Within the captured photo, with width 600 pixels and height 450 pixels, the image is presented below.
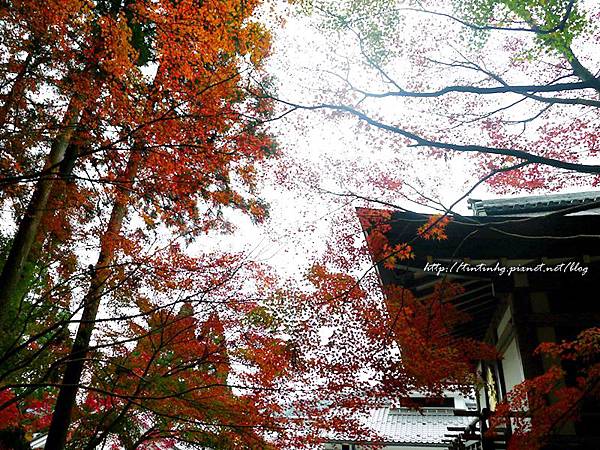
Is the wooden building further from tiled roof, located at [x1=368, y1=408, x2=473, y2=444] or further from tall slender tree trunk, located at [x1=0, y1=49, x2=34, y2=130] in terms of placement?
tiled roof, located at [x1=368, y1=408, x2=473, y2=444]

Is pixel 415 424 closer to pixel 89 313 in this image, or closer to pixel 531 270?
pixel 531 270

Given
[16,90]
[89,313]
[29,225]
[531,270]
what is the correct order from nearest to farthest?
[531,270], [29,225], [16,90], [89,313]

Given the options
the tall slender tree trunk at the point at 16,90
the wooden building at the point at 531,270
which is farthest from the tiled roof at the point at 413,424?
the tall slender tree trunk at the point at 16,90

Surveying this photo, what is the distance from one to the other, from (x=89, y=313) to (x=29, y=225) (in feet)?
6.50

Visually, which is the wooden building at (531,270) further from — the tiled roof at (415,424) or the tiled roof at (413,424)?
the tiled roof at (415,424)

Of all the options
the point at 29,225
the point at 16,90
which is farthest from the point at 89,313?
the point at 16,90

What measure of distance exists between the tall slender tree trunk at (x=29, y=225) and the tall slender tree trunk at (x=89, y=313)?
3.52 feet

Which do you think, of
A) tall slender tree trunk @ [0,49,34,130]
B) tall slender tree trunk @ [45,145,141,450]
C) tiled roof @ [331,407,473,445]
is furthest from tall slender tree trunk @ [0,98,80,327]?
tiled roof @ [331,407,473,445]

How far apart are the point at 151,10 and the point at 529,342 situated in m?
9.23

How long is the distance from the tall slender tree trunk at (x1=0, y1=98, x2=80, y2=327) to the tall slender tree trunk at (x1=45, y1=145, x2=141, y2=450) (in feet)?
3.52

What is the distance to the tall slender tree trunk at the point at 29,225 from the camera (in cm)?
642

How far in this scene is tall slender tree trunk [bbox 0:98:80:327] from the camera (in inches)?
253

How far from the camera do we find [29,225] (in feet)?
22.8

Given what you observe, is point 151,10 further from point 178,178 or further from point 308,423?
point 308,423
